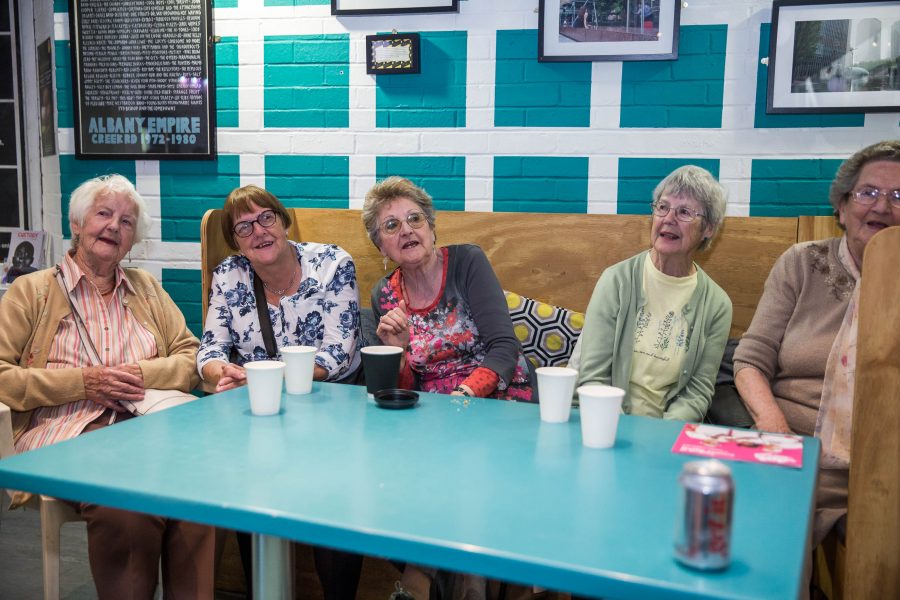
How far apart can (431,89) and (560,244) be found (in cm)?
81

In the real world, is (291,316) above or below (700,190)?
below

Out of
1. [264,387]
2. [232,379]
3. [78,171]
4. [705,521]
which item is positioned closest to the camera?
[705,521]

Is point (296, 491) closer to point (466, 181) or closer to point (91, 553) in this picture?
point (91, 553)

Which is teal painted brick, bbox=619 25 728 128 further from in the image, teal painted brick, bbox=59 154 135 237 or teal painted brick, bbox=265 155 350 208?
teal painted brick, bbox=59 154 135 237

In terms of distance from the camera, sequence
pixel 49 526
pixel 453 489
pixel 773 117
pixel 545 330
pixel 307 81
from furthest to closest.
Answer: pixel 307 81 → pixel 773 117 → pixel 545 330 → pixel 49 526 → pixel 453 489

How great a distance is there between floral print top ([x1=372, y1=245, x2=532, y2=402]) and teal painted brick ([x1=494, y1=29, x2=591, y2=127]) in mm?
854

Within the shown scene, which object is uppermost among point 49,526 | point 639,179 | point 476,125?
point 476,125

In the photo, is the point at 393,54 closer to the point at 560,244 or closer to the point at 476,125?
the point at 476,125

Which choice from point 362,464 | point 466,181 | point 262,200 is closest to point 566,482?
point 362,464

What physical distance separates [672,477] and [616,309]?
108cm

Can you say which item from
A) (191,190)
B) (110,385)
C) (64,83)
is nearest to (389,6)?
(191,190)

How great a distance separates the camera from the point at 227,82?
3215mm

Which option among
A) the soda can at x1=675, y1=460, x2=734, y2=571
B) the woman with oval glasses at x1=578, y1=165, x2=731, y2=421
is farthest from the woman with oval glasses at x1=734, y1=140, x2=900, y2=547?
the soda can at x1=675, y1=460, x2=734, y2=571

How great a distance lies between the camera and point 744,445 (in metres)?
1.33
